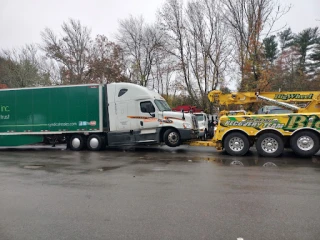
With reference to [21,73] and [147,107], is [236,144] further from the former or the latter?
[21,73]

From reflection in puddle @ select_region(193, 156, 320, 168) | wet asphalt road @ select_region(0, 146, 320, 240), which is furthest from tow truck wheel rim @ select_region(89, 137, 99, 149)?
reflection in puddle @ select_region(193, 156, 320, 168)

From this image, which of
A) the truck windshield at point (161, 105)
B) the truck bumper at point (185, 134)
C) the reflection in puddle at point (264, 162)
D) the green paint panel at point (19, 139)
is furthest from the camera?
the green paint panel at point (19, 139)

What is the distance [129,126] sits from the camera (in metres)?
13.7

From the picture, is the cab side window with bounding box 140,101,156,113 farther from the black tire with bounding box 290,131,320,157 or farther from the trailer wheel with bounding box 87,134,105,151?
the black tire with bounding box 290,131,320,157

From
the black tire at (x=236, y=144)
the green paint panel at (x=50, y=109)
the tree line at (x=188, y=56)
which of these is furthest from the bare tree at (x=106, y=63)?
the black tire at (x=236, y=144)

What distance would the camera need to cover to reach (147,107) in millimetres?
13531

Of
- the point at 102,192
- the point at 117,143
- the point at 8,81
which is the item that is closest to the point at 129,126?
the point at 117,143

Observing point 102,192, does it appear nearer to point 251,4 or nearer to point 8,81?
point 251,4

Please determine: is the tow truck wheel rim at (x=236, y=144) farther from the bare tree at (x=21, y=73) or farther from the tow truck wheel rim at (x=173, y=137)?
the bare tree at (x=21, y=73)

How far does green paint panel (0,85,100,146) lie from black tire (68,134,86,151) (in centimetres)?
46

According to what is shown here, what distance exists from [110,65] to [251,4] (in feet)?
54.8

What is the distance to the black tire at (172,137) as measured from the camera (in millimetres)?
13039

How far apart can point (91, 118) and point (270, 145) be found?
836cm

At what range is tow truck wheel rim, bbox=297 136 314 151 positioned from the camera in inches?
399
